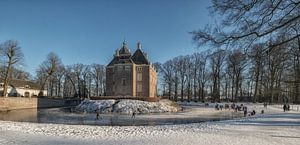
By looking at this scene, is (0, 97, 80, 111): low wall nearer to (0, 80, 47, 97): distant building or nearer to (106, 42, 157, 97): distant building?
(106, 42, 157, 97): distant building

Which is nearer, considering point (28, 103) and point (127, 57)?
point (28, 103)

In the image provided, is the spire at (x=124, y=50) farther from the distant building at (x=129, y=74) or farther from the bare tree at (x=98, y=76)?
the bare tree at (x=98, y=76)

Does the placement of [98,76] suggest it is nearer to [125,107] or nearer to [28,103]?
[28,103]

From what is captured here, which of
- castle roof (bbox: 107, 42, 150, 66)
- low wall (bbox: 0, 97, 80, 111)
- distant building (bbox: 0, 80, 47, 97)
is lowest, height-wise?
low wall (bbox: 0, 97, 80, 111)

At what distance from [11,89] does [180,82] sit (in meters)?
39.0

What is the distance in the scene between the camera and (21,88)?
226 feet

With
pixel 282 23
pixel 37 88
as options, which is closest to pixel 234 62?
pixel 282 23

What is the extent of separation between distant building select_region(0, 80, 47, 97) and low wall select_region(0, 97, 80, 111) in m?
12.6

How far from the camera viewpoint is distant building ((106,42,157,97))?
5269cm

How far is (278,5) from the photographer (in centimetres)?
787

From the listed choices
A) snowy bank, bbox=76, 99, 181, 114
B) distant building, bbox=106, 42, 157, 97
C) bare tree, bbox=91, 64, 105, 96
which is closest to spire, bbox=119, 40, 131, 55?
distant building, bbox=106, 42, 157, 97

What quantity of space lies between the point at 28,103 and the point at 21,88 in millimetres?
20857

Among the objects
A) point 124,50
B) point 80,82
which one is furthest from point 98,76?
point 124,50

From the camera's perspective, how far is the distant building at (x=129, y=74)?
5269cm
